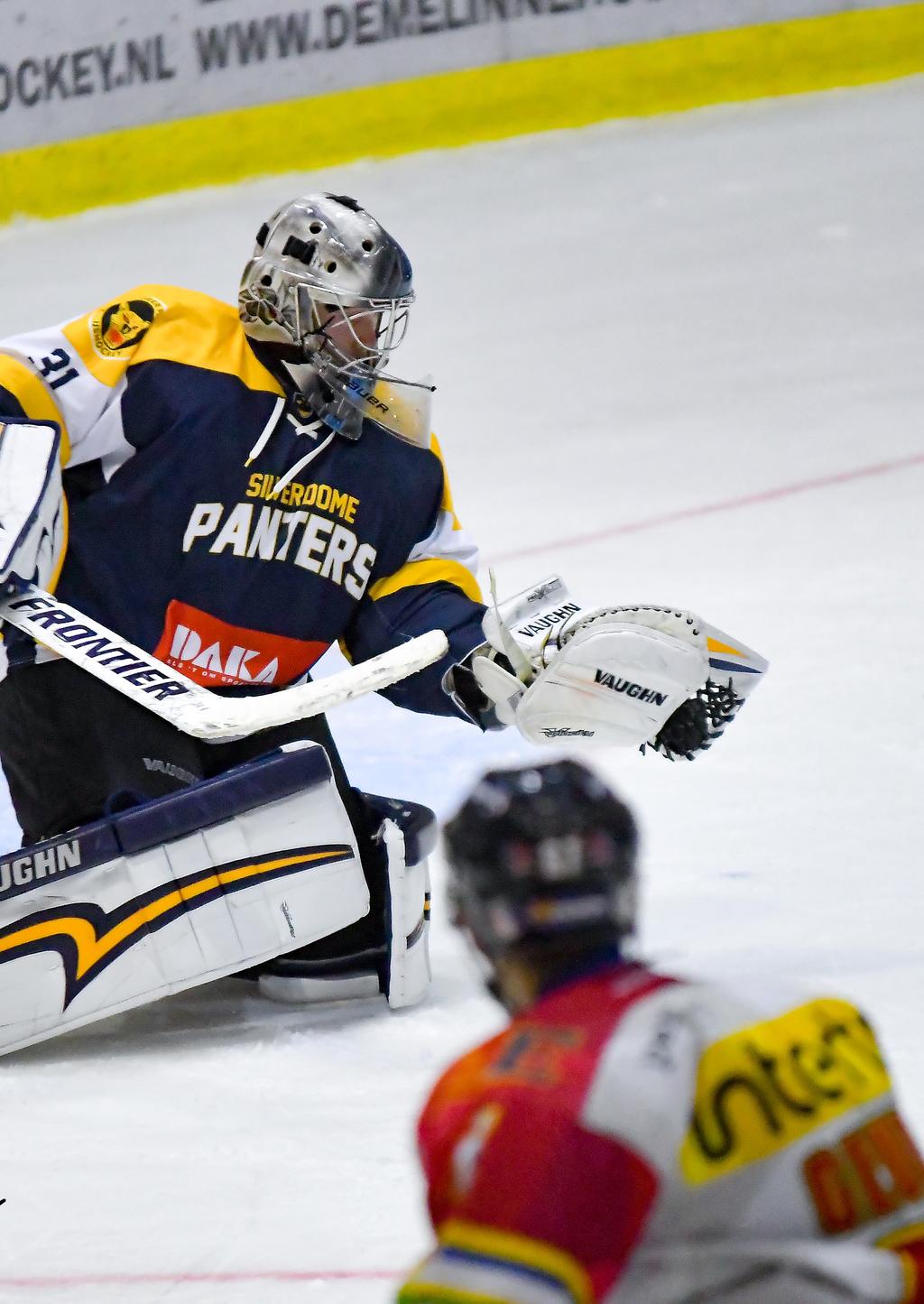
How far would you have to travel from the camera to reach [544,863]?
1183 mm

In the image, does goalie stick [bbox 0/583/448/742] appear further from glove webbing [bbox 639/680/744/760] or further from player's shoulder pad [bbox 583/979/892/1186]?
player's shoulder pad [bbox 583/979/892/1186]

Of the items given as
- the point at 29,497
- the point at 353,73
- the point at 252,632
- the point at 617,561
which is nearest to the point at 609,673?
the point at 252,632

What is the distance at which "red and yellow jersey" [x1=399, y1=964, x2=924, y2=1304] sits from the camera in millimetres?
1081

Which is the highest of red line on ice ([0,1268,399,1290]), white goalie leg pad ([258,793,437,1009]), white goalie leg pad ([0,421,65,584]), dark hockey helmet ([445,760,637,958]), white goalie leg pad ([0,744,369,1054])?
dark hockey helmet ([445,760,637,958])

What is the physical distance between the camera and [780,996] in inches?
47.9

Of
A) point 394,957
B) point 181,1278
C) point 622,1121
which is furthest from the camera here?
point 394,957

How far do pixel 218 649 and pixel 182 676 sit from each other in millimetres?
194

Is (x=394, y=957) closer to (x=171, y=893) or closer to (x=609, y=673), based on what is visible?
(x=171, y=893)

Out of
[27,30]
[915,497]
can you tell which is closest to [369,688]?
[915,497]

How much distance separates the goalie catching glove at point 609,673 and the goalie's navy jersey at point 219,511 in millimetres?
115

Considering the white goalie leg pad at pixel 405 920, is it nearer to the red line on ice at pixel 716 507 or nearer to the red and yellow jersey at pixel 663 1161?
the red and yellow jersey at pixel 663 1161

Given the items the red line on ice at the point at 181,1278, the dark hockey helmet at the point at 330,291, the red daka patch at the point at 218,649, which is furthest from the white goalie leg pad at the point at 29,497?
the red line on ice at the point at 181,1278

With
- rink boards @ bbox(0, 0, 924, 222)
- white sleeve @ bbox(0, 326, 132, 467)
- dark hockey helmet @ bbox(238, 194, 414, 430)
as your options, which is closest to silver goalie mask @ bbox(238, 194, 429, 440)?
dark hockey helmet @ bbox(238, 194, 414, 430)

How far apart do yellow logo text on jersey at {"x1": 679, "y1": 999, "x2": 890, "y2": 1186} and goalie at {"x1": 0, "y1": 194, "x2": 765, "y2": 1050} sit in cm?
155
